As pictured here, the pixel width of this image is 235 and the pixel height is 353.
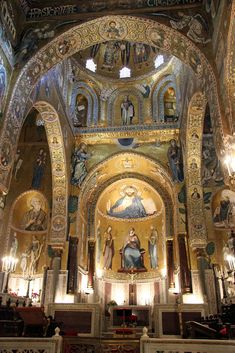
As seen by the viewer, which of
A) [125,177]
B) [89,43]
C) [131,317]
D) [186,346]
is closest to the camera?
[186,346]

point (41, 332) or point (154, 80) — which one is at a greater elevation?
point (154, 80)

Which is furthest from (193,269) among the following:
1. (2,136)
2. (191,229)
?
(2,136)

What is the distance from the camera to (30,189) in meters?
17.9

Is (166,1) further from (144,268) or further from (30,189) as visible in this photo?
(144,268)

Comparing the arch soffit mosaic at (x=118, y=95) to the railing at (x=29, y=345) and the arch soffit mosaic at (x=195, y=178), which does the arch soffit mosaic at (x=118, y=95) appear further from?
the railing at (x=29, y=345)

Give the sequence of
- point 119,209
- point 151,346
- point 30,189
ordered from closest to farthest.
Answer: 1. point 151,346
2. point 30,189
3. point 119,209

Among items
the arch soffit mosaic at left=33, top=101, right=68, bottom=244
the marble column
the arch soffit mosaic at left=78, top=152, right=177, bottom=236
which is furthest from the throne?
the arch soffit mosaic at left=33, top=101, right=68, bottom=244

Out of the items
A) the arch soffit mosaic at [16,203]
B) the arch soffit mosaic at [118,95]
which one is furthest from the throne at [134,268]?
the arch soffit mosaic at [118,95]

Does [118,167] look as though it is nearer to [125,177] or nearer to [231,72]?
[125,177]

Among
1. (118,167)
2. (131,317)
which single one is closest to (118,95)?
(118,167)

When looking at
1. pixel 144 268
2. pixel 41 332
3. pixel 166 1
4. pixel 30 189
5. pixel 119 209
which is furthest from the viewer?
pixel 119 209

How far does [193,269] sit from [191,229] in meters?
1.86

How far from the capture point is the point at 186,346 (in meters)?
6.89

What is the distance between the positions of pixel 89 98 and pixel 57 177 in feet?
18.9
